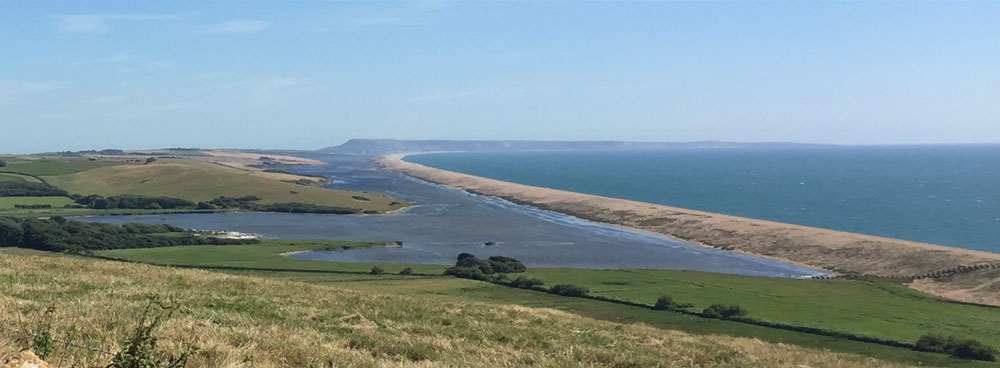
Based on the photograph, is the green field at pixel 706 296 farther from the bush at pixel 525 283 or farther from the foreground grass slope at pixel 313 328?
the foreground grass slope at pixel 313 328

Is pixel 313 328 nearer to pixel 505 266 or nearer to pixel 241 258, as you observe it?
pixel 505 266

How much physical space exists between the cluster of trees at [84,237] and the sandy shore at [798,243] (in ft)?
181

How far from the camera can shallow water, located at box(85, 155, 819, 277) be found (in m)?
71.6

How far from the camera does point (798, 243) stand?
3250 inches

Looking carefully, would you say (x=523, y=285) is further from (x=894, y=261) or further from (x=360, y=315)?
(x=894, y=261)

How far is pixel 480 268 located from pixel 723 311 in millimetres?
22453

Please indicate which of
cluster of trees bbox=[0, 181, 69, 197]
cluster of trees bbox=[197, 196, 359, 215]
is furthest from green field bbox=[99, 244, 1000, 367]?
cluster of trees bbox=[0, 181, 69, 197]

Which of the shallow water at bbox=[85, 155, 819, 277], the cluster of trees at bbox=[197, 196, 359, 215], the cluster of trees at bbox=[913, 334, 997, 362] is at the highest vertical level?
the cluster of trees at bbox=[913, 334, 997, 362]

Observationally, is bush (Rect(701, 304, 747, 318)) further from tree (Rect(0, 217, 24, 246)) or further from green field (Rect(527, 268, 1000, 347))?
tree (Rect(0, 217, 24, 246))

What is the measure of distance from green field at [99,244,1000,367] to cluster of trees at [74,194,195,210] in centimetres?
5717

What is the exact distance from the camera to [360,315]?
53.5ft

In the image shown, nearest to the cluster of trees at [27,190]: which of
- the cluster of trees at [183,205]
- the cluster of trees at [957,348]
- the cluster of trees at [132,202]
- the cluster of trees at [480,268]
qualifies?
the cluster of trees at [183,205]

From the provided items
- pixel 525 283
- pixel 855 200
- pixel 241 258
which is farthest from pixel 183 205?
pixel 855 200

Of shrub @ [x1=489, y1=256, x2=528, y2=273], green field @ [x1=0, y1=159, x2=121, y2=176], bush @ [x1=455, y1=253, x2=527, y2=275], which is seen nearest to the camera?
→ bush @ [x1=455, y1=253, x2=527, y2=275]
